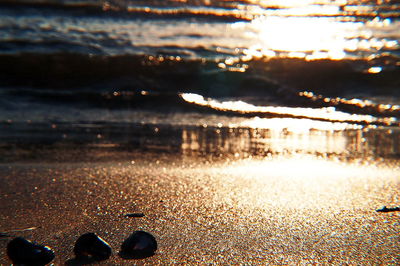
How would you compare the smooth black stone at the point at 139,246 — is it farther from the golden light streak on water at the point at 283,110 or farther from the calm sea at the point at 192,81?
the golden light streak on water at the point at 283,110

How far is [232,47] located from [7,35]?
3.52 metres

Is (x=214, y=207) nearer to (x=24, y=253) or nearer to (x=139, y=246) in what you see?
(x=139, y=246)

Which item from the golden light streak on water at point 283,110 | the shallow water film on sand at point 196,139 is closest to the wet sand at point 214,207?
the shallow water film on sand at point 196,139

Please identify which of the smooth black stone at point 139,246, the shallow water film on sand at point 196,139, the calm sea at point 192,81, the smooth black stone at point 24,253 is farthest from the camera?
the calm sea at point 192,81

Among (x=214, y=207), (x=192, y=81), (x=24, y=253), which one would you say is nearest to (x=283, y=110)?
(x=192, y=81)

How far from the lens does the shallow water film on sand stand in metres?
1.36

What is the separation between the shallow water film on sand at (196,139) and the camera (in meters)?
1.36

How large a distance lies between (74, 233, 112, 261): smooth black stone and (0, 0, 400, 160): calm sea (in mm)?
1804

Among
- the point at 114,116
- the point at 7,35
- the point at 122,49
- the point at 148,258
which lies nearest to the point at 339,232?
the point at 148,258

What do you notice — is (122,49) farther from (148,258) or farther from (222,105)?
(148,258)

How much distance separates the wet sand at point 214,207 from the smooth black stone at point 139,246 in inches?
1.0

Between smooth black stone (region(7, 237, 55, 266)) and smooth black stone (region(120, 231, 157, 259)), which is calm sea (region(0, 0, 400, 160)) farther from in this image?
smooth black stone (region(7, 237, 55, 266))

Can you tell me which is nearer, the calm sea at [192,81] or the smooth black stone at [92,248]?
the smooth black stone at [92,248]

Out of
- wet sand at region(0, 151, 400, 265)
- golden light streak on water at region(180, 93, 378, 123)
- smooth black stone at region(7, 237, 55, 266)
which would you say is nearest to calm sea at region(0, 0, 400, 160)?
golden light streak on water at region(180, 93, 378, 123)
